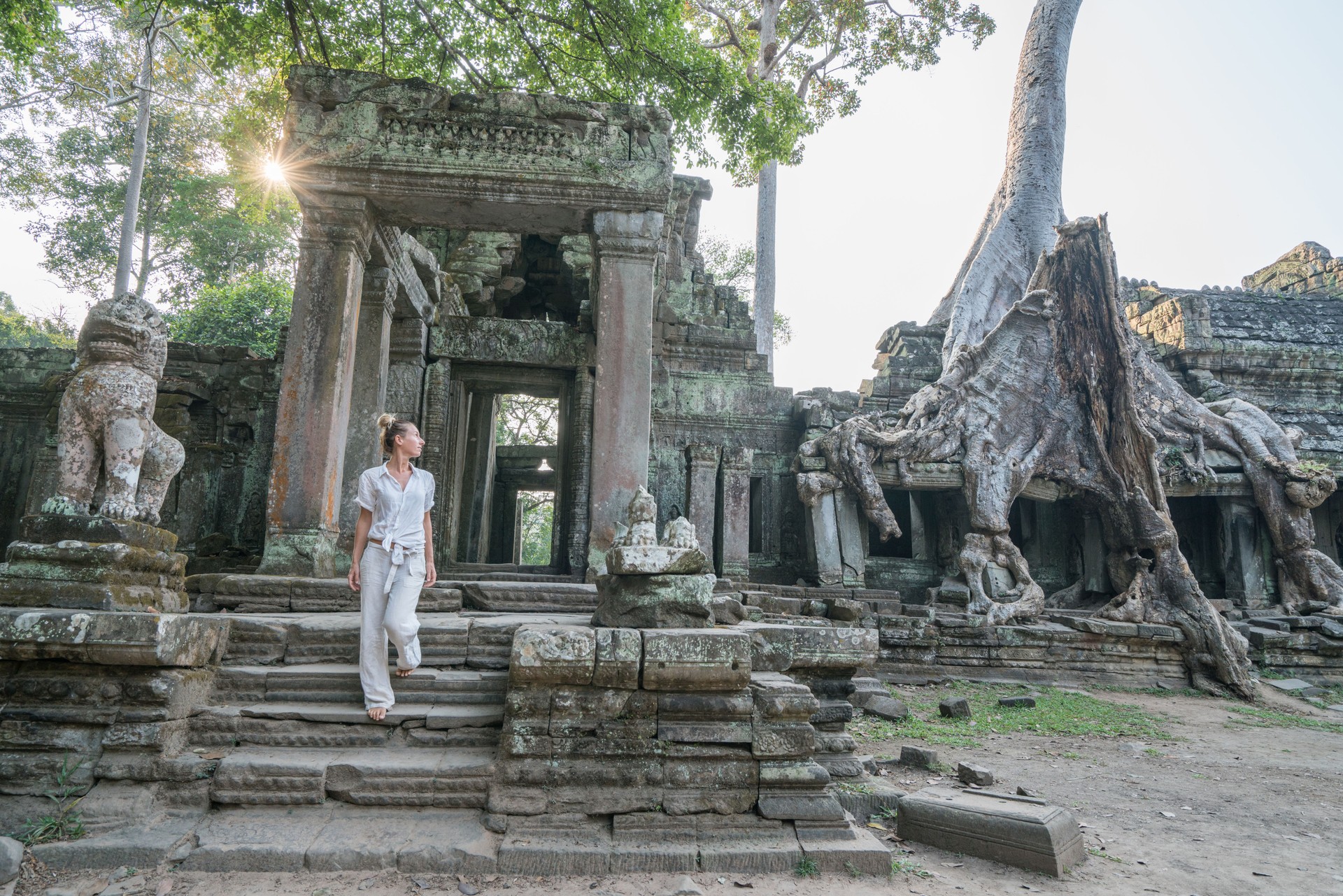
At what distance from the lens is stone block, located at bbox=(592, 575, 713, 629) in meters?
3.79

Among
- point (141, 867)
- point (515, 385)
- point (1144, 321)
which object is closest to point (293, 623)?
point (141, 867)

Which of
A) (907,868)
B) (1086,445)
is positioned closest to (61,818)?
(907,868)

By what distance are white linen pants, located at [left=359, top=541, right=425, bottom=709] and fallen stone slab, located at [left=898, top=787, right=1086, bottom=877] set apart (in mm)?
2616

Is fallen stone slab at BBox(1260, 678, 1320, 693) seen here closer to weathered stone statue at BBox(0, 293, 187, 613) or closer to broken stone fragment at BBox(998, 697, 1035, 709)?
broken stone fragment at BBox(998, 697, 1035, 709)

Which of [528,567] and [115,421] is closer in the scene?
[115,421]

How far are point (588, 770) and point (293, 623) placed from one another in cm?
199

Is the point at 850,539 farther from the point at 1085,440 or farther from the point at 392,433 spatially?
the point at 392,433

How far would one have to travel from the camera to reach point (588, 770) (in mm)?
3277

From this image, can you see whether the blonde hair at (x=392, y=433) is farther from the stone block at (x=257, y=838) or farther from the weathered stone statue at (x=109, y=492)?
the stone block at (x=257, y=838)

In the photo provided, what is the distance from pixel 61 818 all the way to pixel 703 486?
698 centimetres

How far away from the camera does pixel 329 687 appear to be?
3.81m

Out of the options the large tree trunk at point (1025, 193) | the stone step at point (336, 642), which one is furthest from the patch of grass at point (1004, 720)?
the large tree trunk at point (1025, 193)

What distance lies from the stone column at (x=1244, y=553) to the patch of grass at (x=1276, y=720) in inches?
116

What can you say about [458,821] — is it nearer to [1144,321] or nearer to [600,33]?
[600,33]
